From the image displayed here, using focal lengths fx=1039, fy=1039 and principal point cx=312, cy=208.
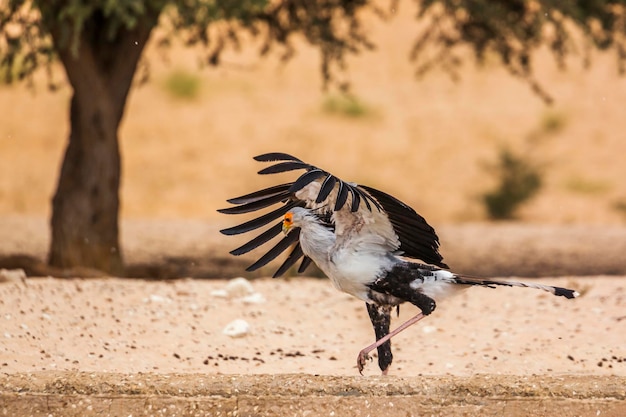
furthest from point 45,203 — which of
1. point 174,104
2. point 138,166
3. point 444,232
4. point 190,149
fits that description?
point 444,232

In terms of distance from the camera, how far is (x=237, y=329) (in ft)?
24.6

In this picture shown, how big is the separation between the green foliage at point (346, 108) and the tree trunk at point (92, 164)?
19.0m

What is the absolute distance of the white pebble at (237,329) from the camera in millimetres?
7461

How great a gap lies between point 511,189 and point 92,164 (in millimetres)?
13669

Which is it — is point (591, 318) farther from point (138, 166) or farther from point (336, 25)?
point (138, 166)

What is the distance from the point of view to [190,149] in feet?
87.1

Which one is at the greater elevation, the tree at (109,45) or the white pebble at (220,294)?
the tree at (109,45)

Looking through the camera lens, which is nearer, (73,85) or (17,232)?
(73,85)

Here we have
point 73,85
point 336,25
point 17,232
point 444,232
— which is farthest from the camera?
point 444,232

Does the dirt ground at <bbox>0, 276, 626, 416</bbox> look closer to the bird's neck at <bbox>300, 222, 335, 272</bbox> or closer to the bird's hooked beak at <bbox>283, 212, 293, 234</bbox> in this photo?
the bird's neck at <bbox>300, 222, 335, 272</bbox>

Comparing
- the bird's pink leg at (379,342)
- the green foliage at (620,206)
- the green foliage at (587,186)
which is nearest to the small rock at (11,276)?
the bird's pink leg at (379,342)

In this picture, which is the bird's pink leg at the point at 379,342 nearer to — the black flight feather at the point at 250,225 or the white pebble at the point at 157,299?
the black flight feather at the point at 250,225

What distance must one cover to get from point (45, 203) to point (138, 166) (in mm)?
3284

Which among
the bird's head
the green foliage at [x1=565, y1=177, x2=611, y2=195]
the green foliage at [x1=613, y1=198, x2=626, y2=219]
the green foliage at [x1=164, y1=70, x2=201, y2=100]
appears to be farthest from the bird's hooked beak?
the green foliage at [x1=164, y1=70, x2=201, y2=100]
